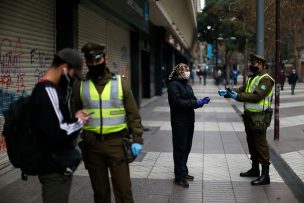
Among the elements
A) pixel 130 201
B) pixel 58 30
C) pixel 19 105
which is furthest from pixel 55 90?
pixel 58 30

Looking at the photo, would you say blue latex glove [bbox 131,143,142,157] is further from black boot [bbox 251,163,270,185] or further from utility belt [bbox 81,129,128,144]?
black boot [bbox 251,163,270,185]

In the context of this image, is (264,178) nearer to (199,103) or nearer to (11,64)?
(199,103)

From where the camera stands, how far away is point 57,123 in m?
3.42

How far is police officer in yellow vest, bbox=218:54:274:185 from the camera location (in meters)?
6.30

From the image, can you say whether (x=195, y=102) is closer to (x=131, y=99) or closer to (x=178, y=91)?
(x=178, y=91)

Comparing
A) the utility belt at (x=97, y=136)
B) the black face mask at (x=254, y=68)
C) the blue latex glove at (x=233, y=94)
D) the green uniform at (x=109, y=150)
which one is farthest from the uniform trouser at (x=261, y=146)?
the utility belt at (x=97, y=136)

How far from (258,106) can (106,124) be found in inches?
117

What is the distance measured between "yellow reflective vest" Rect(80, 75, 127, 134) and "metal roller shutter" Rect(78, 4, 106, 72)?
21.4 feet

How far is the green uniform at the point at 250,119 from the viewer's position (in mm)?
6289

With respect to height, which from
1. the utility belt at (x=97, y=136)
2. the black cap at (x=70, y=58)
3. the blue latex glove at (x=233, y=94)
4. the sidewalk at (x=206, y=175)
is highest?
the black cap at (x=70, y=58)

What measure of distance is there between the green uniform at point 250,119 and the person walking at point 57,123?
3.22 m

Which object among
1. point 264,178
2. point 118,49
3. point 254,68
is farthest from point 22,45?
point 118,49

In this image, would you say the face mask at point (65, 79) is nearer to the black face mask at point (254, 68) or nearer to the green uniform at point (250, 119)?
the green uniform at point (250, 119)

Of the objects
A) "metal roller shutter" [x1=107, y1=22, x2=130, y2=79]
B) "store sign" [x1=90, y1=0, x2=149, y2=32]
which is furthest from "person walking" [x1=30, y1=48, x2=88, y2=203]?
"metal roller shutter" [x1=107, y1=22, x2=130, y2=79]
